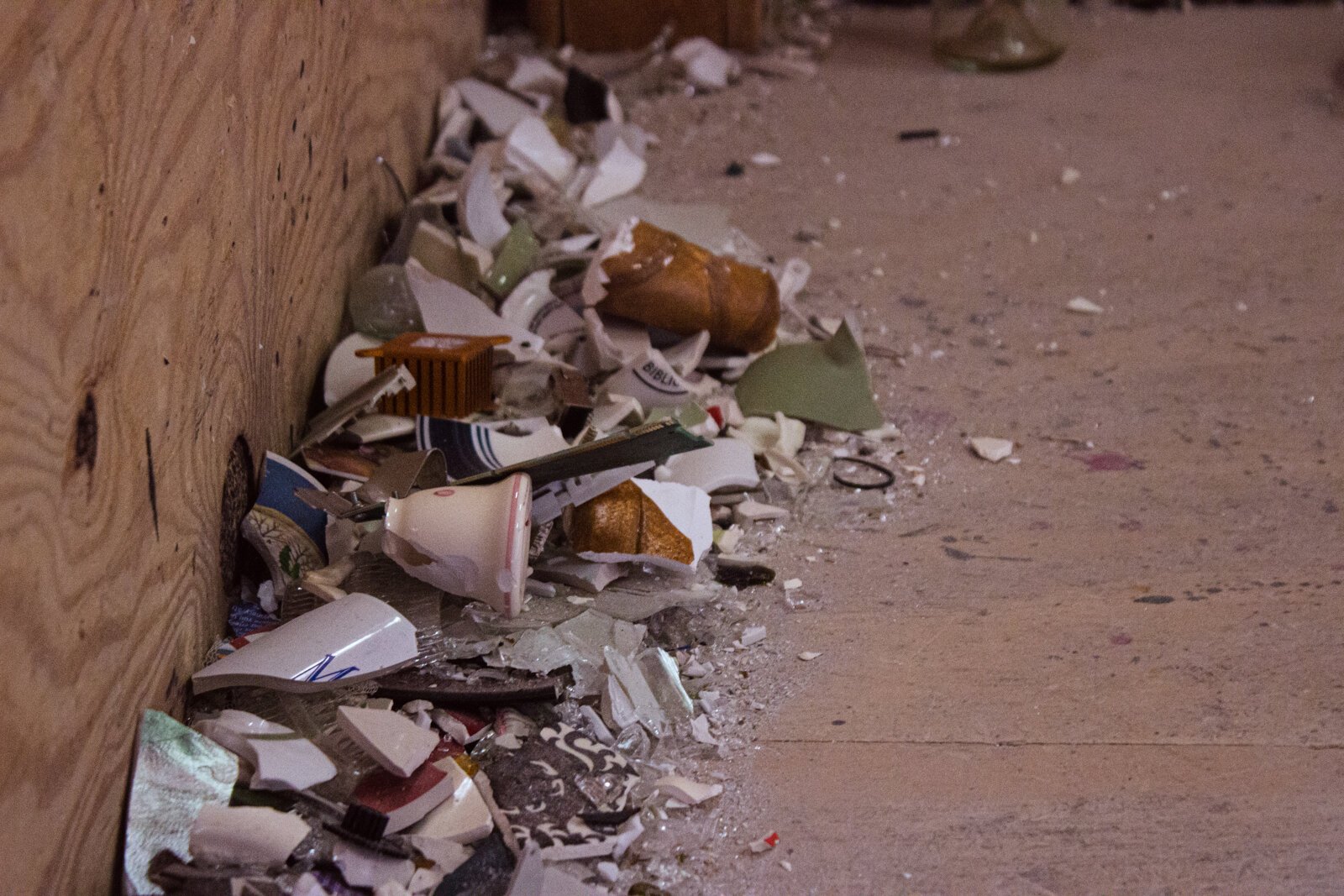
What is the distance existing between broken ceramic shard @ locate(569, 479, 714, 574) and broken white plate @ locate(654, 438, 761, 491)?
133 millimetres

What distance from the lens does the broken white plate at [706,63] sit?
149 inches

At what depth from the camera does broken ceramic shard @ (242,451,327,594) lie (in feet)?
5.26

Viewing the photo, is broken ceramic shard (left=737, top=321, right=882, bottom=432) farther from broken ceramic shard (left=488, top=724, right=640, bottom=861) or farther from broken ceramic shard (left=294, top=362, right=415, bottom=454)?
broken ceramic shard (left=488, top=724, right=640, bottom=861)

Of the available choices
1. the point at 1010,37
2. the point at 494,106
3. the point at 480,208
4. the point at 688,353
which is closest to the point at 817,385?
the point at 688,353

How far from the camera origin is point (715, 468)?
190 cm

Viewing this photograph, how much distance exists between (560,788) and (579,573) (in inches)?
14.7

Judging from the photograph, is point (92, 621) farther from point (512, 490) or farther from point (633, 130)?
point (633, 130)

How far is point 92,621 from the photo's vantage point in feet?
3.79

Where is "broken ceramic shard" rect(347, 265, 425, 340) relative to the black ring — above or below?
above

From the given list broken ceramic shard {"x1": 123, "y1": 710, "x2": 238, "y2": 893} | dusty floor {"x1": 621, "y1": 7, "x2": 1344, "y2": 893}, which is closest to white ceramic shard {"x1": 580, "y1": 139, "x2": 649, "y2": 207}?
dusty floor {"x1": 621, "y1": 7, "x2": 1344, "y2": 893}

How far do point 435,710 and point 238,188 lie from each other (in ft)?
2.33

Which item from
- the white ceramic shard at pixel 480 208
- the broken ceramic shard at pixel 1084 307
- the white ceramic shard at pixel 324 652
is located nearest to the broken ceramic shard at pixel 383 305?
the white ceramic shard at pixel 480 208

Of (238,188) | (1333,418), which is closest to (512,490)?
(238,188)

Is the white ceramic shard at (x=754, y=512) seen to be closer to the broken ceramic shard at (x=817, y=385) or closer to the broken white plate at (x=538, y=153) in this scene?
the broken ceramic shard at (x=817, y=385)
